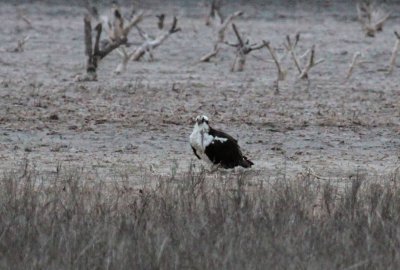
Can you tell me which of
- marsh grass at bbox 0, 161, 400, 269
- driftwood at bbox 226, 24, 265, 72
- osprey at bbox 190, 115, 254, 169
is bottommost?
driftwood at bbox 226, 24, 265, 72

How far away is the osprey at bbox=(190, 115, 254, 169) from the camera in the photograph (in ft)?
35.0

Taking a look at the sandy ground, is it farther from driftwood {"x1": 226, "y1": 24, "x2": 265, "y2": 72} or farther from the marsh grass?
the marsh grass

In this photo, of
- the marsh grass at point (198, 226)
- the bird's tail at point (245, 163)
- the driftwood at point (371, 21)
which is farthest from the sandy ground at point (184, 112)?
the driftwood at point (371, 21)

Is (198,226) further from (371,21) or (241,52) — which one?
(371,21)

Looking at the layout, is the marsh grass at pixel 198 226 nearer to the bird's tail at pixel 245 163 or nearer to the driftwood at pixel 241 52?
the bird's tail at pixel 245 163

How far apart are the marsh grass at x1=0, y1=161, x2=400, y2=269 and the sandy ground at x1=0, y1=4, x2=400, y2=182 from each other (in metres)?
1.14

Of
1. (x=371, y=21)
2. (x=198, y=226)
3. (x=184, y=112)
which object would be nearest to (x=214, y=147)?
(x=198, y=226)

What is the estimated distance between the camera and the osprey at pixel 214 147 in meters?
10.7

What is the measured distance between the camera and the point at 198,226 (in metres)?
7.70

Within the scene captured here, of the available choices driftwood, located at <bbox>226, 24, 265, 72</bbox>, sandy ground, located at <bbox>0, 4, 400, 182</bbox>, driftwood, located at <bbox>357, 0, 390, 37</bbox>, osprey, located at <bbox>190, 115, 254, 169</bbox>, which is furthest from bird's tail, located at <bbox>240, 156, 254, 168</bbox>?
driftwood, located at <bbox>357, 0, 390, 37</bbox>

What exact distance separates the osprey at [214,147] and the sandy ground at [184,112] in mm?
350

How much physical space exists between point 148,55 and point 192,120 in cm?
850

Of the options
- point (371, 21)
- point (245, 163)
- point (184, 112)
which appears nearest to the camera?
point (245, 163)

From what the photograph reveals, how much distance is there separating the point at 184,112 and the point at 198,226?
740 cm
